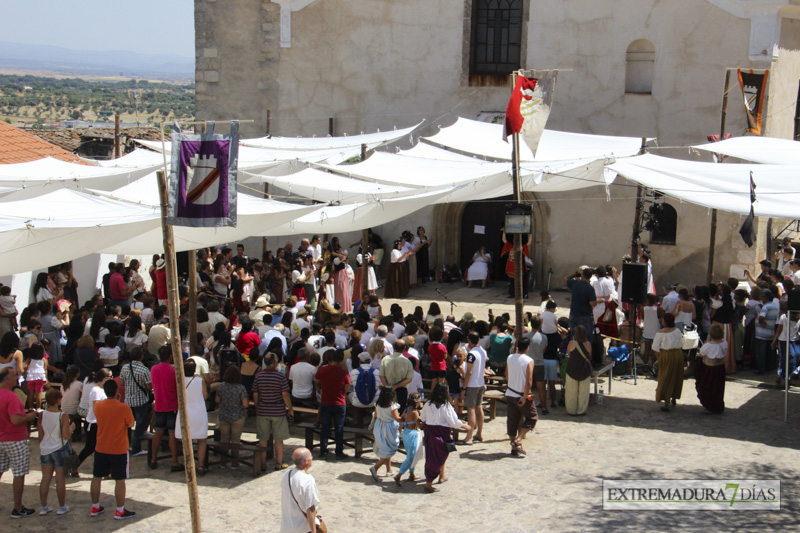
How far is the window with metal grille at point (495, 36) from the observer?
58.2 ft

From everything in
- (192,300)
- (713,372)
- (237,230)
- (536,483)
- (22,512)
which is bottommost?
(22,512)

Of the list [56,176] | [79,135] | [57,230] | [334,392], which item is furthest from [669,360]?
[79,135]

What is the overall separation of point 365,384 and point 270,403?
114 centimetres

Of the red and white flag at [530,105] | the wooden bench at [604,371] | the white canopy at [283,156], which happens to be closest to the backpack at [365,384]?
the wooden bench at [604,371]

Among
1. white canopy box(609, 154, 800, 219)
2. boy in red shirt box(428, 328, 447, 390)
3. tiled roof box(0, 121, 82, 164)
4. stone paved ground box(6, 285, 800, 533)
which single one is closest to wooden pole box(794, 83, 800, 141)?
white canopy box(609, 154, 800, 219)

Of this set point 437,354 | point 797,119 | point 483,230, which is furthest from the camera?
point 797,119

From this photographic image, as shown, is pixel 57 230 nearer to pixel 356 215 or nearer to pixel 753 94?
pixel 356 215


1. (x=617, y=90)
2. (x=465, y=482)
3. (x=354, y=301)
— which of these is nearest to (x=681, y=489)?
(x=465, y=482)

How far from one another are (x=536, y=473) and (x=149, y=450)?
12.6 feet

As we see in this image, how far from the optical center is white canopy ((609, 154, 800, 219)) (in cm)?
1035

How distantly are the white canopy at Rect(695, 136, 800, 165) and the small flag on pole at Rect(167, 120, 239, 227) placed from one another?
24.9ft

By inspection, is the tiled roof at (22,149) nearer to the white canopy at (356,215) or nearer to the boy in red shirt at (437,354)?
the white canopy at (356,215)

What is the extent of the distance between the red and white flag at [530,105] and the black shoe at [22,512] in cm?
637

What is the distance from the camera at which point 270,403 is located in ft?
28.4
